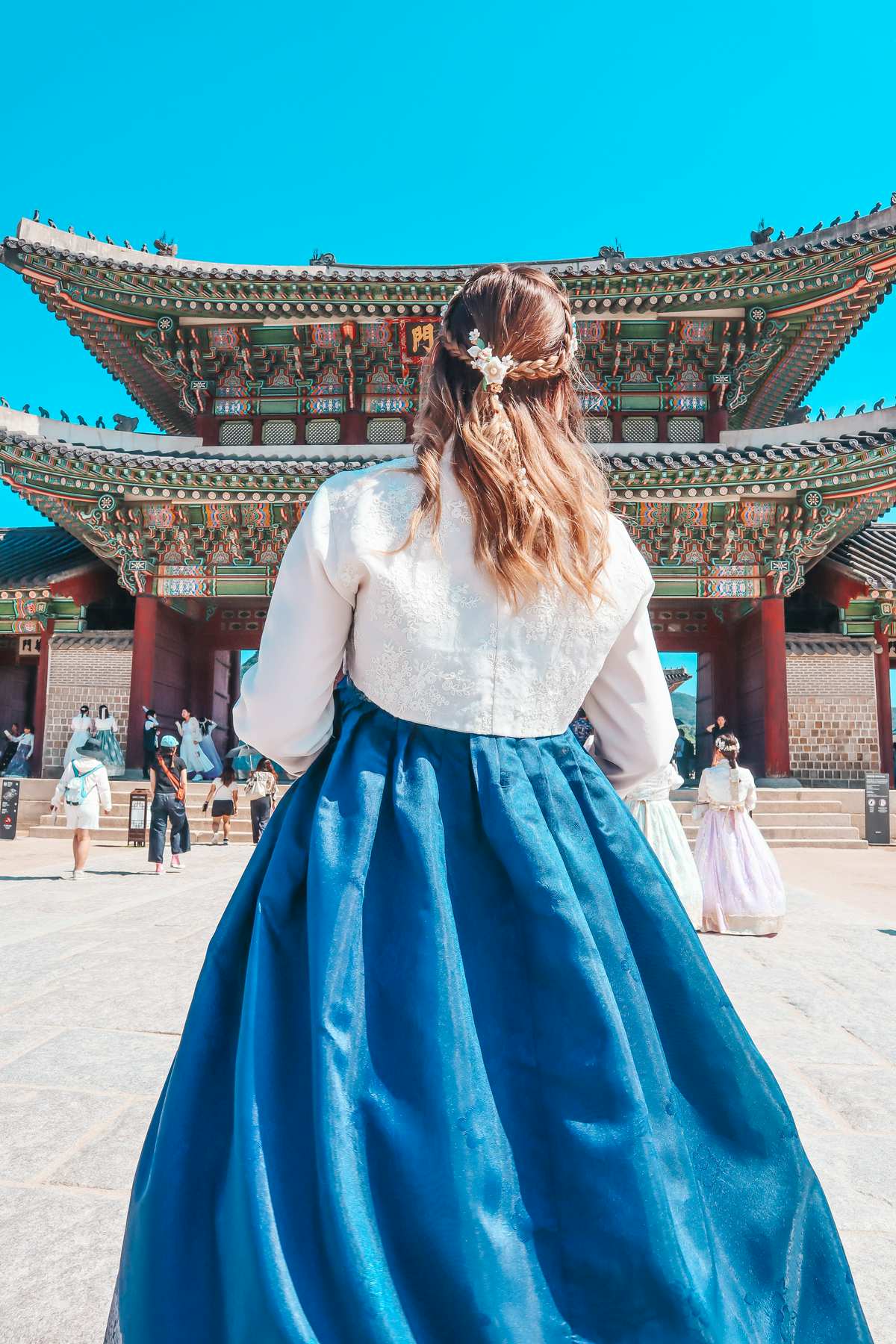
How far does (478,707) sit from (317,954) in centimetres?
38

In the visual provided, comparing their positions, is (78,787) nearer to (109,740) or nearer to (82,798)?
(82,798)

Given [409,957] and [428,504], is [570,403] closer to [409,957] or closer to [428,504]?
[428,504]

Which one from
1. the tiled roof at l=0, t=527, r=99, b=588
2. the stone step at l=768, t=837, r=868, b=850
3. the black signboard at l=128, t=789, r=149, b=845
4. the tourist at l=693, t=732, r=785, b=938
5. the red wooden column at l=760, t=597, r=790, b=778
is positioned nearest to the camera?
the tourist at l=693, t=732, r=785, b=938

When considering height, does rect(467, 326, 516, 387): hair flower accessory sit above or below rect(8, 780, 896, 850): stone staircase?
above

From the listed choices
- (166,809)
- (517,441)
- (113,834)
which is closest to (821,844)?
(166,809)

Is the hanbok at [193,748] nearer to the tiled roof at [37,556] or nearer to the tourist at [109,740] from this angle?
the tourist at [109,740]

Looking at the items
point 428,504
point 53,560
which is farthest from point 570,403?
point 53,560

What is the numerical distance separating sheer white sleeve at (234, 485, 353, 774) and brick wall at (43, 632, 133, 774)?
41.8ft

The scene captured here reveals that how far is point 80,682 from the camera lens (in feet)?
43.4

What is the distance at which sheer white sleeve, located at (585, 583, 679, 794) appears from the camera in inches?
52.2

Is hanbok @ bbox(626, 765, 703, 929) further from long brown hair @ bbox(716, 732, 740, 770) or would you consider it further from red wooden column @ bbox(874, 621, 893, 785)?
red wooden column @ bbox(874, 621, 893, 785)

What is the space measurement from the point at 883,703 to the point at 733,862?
8815mm

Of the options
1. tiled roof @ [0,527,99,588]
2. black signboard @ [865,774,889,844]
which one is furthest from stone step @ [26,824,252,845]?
black signboard @ [865,774,889,844]

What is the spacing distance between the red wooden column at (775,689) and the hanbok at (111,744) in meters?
9.34
